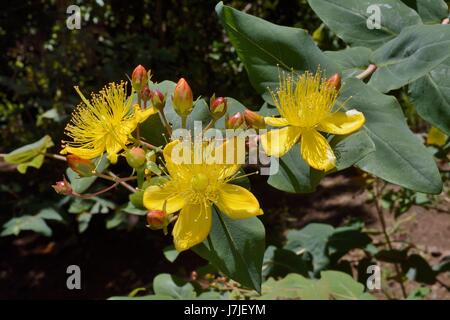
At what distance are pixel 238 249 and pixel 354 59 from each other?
1.73 ft

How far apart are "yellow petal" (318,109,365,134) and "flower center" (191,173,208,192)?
0.84 feet

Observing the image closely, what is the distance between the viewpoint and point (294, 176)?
1.04 meters

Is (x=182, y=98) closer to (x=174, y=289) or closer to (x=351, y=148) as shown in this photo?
(x=351, y=148)

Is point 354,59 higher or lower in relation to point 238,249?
higher

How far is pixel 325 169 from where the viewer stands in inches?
39.5

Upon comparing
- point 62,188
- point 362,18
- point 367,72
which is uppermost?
point 362,18

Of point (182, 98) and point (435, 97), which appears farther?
point (435, 97)

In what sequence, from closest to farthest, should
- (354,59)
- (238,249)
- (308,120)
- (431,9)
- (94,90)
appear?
(238,249) < (308,120) < (354,59) < (431,9) < (94,90)

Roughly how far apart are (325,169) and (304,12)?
3318 millimetres

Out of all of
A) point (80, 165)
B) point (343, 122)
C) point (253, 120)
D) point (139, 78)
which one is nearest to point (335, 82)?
point (343, 122)

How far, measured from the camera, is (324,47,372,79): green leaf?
1.21 m

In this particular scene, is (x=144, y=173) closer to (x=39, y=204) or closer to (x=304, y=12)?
(x=39, y=204)

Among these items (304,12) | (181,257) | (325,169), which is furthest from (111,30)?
(325,169)

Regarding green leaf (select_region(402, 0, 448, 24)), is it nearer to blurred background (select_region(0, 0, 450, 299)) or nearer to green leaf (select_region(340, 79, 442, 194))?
green leaf (select_region(340, 79, 442, 194))
